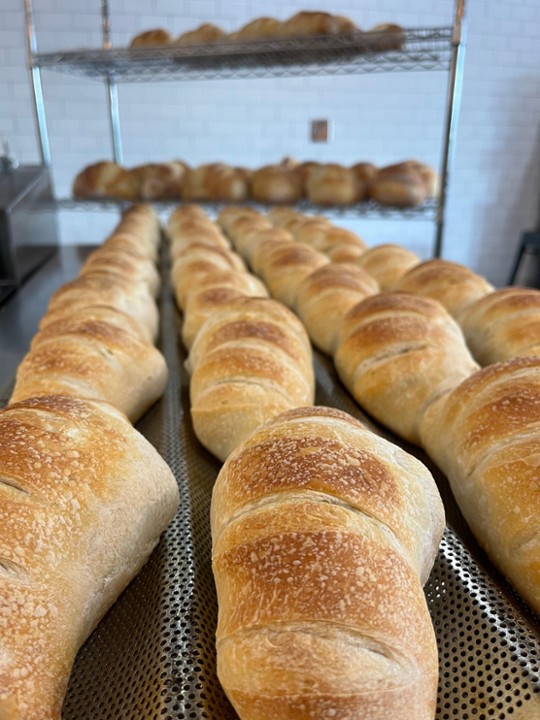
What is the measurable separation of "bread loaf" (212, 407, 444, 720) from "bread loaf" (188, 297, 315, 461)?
29cm

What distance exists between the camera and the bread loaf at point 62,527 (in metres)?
0.61

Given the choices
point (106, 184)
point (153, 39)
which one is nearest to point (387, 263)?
point (153, 39)

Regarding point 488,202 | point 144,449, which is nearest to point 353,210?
point 144,449

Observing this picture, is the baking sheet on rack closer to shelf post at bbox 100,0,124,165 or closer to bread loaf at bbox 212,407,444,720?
bread loaf at bbox 212,407,444,720

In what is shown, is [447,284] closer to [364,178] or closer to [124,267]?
[124,267]

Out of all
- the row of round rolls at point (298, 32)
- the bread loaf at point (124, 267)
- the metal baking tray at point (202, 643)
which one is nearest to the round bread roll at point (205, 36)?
the row of round rolls at point (298, 32)

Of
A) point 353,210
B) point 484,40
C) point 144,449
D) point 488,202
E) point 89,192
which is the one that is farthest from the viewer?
point 488,202

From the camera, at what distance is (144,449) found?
0.90 m

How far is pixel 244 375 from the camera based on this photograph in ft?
3.72

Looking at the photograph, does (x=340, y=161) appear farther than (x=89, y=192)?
Yes

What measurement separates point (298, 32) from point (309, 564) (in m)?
2.41

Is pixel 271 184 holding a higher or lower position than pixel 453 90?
lower

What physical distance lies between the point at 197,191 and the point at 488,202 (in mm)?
3369

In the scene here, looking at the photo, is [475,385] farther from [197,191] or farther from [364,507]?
[197,191]
